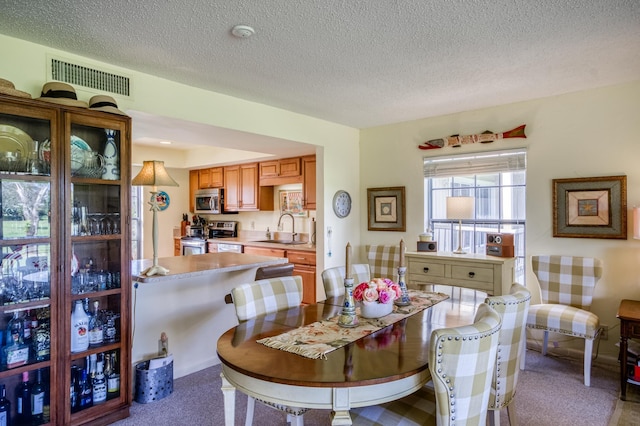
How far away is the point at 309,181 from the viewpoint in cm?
513

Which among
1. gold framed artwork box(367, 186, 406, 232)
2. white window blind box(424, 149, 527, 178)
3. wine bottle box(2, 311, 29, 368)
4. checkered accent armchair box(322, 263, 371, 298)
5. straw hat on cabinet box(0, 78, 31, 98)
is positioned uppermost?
straw hat on cabinet box(0, 78, 31, 98)

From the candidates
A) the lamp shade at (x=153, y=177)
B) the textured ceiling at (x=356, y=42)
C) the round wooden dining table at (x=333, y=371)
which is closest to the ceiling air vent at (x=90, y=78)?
the textured ceiling at (x=356, y=42)

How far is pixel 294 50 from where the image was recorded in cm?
249

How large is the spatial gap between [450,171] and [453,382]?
10.4ft

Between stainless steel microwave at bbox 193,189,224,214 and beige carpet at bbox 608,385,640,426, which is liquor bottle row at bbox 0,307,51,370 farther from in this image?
stainless steel microwave at bbox 193,189,224,214

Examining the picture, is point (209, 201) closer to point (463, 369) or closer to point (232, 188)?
point (232, 188)

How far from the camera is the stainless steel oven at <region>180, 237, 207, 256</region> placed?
6.33 metres

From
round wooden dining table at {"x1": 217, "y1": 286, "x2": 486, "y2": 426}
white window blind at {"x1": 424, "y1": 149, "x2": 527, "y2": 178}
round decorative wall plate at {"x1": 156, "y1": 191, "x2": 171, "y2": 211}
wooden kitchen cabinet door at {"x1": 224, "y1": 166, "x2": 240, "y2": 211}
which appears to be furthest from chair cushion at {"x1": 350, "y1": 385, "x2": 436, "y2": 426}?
round decorative wall plate at {"x1": 156, "y1": 191, "x2": 171, "y2": 211}

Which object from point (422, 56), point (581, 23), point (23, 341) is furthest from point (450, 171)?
point (23, 341)

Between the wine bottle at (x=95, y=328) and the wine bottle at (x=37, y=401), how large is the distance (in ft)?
1.04

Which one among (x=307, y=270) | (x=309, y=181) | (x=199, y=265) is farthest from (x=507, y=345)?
(x=309, y=181)

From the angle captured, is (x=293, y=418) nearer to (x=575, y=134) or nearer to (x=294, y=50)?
(x=294, y=50)

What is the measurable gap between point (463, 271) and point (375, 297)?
6.39 ft

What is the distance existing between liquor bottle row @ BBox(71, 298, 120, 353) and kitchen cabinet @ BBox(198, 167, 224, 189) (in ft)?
13.5
